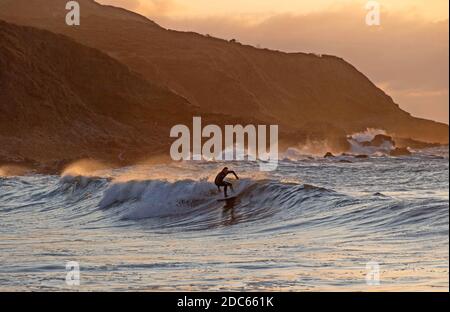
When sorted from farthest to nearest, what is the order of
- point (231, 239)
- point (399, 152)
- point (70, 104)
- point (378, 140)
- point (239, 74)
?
point (239, 74), point (70, 104), point (378, 140), point (399, 152), point (231, 239)

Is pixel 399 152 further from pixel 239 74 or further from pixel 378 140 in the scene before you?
pixel 239 74

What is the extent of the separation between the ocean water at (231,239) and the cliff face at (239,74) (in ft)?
266

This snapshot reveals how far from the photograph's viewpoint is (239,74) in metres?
144

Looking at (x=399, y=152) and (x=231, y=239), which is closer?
(x=231, y=239)

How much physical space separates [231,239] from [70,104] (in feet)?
218

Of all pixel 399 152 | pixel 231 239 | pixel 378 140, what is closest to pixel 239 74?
pixel 378 140

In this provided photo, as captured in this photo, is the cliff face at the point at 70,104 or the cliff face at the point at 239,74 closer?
the cliff face at the point at 70,104

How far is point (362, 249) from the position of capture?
13.1 meters

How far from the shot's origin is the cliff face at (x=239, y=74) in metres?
129

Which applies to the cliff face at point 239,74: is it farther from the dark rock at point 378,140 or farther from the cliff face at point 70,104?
the dark rock at point 378,140

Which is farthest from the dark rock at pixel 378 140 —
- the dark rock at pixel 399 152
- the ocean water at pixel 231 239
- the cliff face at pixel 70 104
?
the ocean water at pixel 231 239

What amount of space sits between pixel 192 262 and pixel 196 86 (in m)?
120
